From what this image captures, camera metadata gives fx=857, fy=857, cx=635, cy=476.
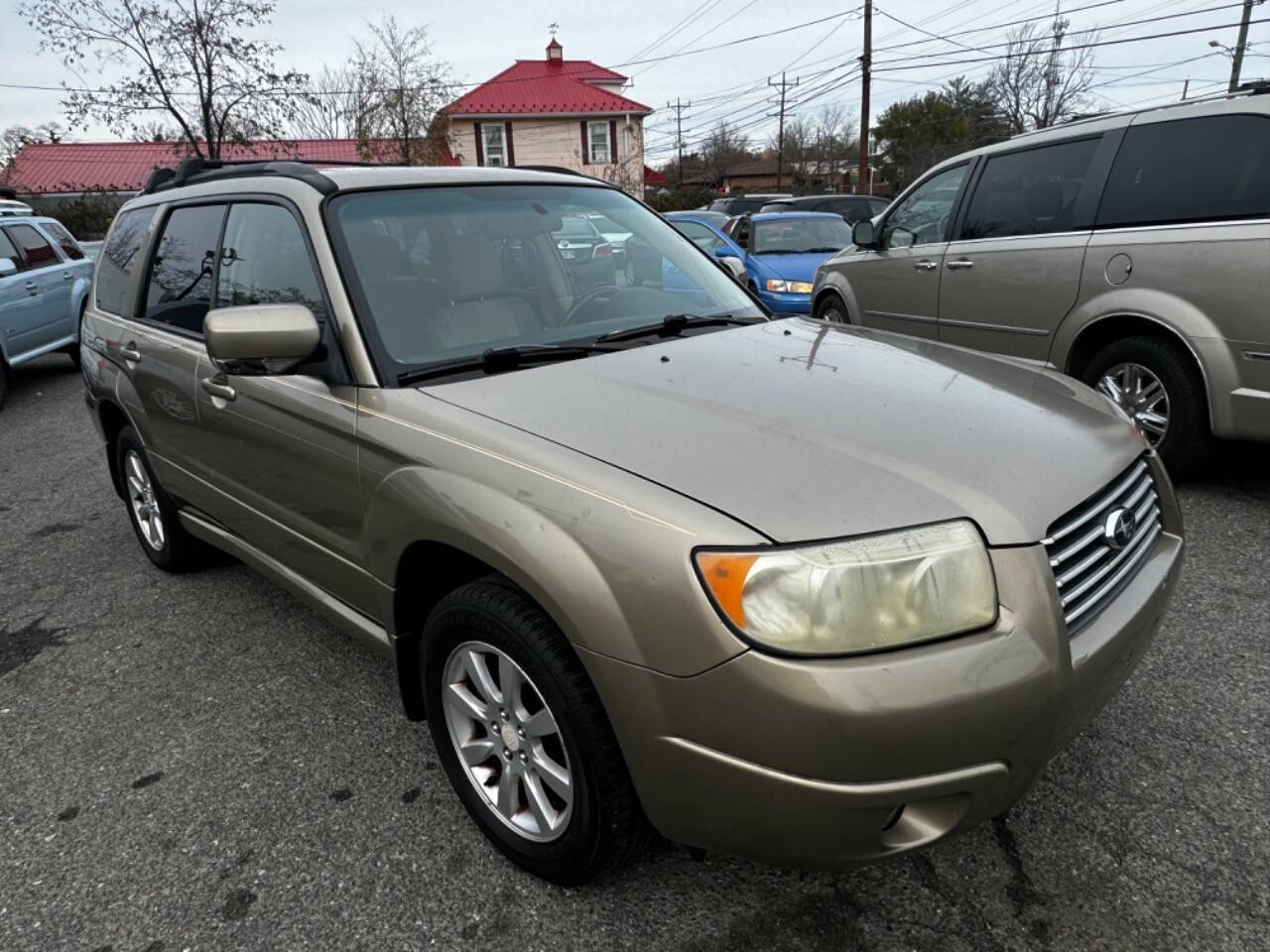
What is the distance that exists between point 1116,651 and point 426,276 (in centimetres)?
205

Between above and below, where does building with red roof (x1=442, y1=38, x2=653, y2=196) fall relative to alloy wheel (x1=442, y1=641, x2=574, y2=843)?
above

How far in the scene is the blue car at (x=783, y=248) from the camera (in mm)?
9477

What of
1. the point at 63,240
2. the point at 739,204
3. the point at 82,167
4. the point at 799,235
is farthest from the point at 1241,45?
the point at 82,167

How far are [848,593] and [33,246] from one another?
→ 1078 centimetres

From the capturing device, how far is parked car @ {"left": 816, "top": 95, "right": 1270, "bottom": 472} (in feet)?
13.1

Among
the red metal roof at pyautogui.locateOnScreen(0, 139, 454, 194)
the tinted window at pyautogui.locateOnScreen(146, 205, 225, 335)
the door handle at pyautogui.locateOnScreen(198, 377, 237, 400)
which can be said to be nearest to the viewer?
the door handle at pyautogui.locateOnScreen(198, 377, 237, 400)

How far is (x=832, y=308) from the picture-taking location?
7.00 metres

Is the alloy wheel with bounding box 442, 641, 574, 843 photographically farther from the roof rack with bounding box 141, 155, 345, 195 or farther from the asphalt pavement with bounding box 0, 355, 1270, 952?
the roof rack with bounding box 141, 155, 345, 195

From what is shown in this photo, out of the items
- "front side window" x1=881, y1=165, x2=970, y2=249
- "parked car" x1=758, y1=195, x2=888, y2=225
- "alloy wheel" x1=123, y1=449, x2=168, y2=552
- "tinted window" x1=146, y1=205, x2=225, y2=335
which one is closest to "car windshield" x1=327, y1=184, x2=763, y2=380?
"tinted window" x1=146, y1=205, x2=225, y2=335

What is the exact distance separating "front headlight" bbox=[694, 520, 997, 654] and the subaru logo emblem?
1.59 ft

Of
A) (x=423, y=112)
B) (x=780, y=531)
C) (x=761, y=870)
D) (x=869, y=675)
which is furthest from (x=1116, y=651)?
(x=423, y=112)

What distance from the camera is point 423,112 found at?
26.7m

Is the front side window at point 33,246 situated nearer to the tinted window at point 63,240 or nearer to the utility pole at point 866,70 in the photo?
the tinted window at point 63,240

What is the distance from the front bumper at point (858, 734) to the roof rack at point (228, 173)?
72.4 inches
